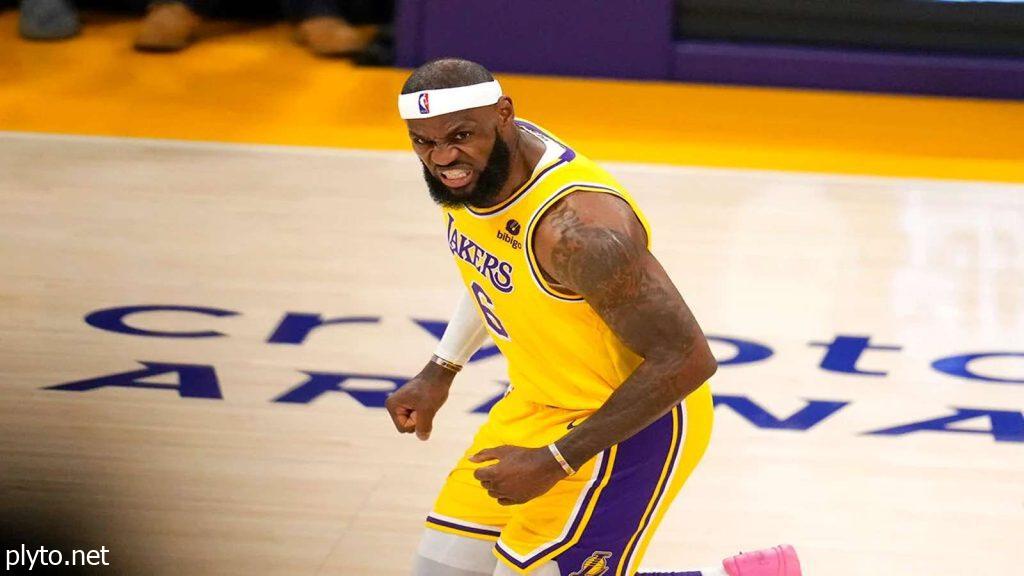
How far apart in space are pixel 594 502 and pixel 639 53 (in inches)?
228

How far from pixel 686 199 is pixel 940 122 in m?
1.89

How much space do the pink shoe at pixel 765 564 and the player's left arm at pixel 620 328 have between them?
87cm

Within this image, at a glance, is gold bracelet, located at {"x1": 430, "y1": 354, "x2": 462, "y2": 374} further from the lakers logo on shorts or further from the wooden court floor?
the wooden court floor

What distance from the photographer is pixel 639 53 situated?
27.4ft

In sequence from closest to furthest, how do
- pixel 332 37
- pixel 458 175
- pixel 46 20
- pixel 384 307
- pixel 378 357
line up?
pixel 458 175 → pixel 378 357 → pixel 384 307 → pixel 332 37 → pixel 46 20

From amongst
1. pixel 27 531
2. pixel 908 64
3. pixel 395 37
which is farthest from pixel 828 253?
pixel 27 531

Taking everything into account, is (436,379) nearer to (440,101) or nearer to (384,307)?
(440,101)

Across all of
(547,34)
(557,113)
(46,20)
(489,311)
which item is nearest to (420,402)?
(489,311)

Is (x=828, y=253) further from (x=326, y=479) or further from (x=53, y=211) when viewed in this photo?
(x=53, y=211)

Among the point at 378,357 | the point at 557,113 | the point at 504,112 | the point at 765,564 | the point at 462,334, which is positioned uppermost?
the point at 504,112

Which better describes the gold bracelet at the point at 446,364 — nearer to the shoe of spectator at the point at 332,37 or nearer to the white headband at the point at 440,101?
the white headband at the point at 440,101

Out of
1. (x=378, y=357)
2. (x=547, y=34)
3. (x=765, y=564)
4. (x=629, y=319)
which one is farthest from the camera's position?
(x=547, y=34)

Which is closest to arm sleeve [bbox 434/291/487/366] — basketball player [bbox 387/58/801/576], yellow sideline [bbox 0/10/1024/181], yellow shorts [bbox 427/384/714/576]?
basketball player [bbox 387/58/801/576]

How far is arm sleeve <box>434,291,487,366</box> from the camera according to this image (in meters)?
3.28
